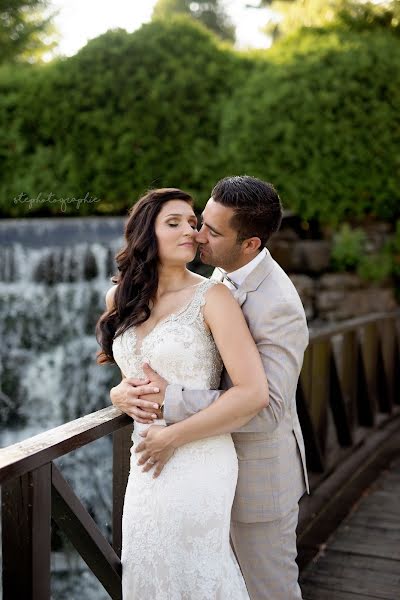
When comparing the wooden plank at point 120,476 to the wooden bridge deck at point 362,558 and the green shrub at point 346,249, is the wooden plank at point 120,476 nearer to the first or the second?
the wooden bridge deck at point 362,558

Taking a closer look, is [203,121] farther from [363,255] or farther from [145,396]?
[145,396]

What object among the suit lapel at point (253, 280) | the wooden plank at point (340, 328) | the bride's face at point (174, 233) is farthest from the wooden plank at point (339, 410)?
the bride's face at point (174, 233)

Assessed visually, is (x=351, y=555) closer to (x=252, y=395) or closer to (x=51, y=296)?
(x=252, y=395)

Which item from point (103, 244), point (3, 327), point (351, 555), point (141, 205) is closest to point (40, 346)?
point (3, 327)

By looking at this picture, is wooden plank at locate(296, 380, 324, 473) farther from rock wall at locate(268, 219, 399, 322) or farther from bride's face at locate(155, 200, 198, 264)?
rock wall at locate(268, 219, 399, 322)

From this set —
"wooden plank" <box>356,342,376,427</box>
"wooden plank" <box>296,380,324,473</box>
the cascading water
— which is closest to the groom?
"wooden plank" <box>296,380,324,473</box>

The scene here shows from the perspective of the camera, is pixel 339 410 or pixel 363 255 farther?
pixel 363 255

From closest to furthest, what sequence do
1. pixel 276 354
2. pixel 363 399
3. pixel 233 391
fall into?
pixel 233 391 < pixel 276 354 < pixel 363 399

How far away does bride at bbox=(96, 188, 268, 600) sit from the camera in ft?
6.64

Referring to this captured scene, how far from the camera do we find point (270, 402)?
6.85ft

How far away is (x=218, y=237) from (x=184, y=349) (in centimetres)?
37

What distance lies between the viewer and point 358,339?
4.84m

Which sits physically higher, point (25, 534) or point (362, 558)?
point (25, 534)

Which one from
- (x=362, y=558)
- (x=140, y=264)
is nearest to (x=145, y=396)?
(x=140, y=264)
